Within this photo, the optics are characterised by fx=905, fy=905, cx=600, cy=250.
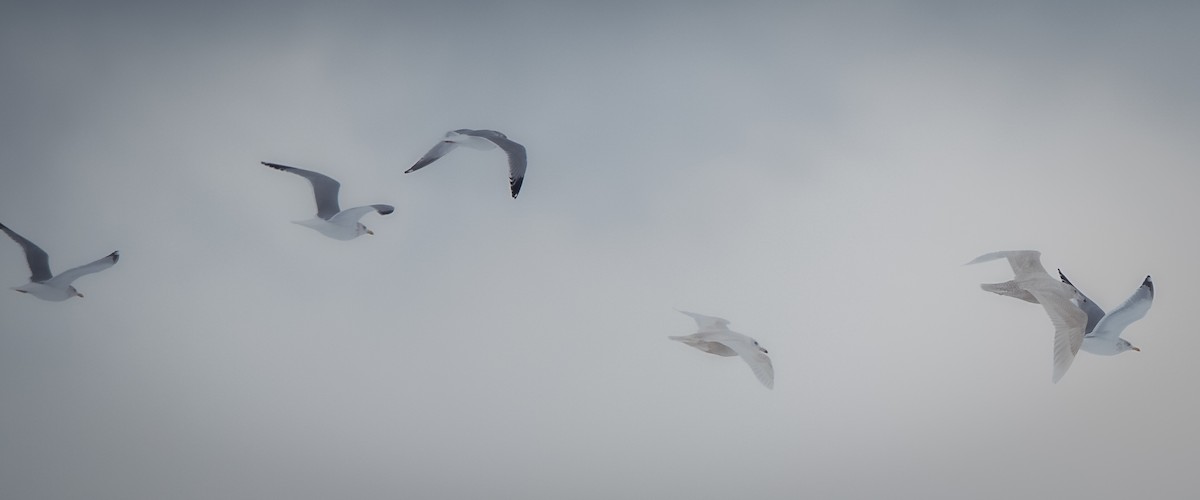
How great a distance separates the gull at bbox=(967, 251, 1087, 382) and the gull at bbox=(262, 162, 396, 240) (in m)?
5.19

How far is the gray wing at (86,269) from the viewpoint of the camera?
7.82m

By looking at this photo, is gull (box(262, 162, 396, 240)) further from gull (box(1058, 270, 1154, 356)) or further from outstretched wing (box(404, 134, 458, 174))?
gull (box(1058, 270, 1154, 356))

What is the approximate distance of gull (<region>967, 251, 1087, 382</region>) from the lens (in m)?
6.64

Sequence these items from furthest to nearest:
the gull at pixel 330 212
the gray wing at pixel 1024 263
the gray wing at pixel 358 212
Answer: the gull at pixel 330 212
the gray wing at pixel 358 212
the gray wing at pixel 1024 263

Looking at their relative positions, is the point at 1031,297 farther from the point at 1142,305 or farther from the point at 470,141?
the point at 470,141

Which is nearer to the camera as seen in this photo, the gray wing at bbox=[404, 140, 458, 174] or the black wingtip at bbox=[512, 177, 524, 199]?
the black wingtip at bbox=[512, 177, 524, 199]

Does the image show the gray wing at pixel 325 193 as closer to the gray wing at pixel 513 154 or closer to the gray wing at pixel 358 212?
the gray wing at pixel 358 212

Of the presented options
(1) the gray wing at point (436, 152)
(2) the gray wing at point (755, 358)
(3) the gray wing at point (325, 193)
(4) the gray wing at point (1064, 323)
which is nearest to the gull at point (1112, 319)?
(4) the gray wing at point (1064, 323)

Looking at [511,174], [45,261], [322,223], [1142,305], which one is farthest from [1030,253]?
Result: [45,261]

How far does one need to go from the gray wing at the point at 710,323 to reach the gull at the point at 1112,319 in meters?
2.72

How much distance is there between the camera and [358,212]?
7949 mm

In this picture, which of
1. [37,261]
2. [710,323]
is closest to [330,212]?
[37,261]

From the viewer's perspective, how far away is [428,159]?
8445 millimetres

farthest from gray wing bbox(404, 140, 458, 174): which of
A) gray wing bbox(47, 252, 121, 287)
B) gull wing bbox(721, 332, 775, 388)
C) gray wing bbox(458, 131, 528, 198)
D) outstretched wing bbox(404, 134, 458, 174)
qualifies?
gull wing bbox(721, 332, 775, 388)
